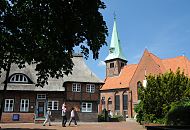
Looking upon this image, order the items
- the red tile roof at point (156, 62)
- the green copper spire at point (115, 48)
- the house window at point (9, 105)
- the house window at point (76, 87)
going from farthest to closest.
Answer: the green copper spire at point (115, 48) < the red tile roof at point (156, 62) < the house window at point (76, 87) < the house window at point (9, 105)

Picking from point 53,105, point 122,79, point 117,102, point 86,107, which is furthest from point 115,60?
point 53,105

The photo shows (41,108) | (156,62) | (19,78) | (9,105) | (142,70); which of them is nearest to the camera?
(9,105)

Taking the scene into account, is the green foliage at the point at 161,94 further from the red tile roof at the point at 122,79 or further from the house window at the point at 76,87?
the red tile roof at the point at 122,79

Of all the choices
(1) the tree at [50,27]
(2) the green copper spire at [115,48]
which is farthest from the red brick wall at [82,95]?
(2) the green copper spire at [115,48]

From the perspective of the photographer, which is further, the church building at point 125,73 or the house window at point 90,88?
the church building at point 125,73

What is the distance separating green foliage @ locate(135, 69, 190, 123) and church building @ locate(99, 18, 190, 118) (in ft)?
88.4

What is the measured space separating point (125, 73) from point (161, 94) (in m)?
47.4

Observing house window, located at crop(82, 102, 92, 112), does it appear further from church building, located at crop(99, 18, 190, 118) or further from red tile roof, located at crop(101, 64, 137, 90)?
red tile roof, located at crop(101, 64, 137, 90)

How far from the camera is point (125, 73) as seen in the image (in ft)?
237

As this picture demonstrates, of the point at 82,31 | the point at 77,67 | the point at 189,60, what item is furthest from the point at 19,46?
the point at 189,60

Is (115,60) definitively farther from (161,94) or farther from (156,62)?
(161,94)

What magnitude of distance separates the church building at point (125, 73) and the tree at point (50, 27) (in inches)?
1670

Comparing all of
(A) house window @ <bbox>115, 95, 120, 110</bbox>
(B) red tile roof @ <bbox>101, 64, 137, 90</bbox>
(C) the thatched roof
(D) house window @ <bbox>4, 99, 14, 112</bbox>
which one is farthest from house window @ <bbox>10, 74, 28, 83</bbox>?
(A) house window @ <bbox>115, 95, 120, 110</bbox>

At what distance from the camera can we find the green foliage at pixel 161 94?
2508 centimetres
